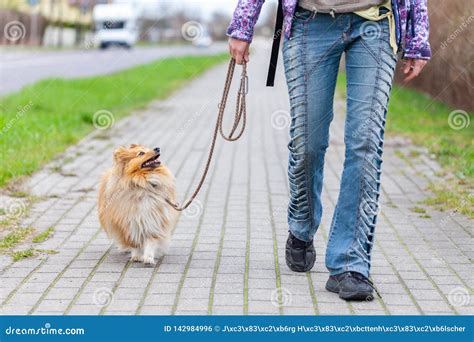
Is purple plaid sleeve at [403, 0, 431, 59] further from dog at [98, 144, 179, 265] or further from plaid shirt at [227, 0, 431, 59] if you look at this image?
dog at [98, 144, 179, 265]

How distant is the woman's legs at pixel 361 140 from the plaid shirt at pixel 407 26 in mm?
99

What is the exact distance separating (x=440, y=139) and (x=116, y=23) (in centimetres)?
3825

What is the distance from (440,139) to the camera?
10.6 metres

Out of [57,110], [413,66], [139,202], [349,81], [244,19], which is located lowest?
[57,110]

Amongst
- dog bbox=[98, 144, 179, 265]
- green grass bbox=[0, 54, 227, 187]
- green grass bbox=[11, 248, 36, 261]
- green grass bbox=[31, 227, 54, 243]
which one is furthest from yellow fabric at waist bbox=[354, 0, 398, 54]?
green grass bbox=[0, 54, 227, 187]

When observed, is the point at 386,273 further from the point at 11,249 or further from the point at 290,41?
the point at 11,249

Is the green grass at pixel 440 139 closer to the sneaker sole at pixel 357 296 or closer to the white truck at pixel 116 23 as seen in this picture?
the sneaker sole at pixel 357 296

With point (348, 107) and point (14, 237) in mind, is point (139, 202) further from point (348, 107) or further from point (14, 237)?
point (348, 107)

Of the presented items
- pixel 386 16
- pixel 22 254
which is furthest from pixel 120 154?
pixel 386 16

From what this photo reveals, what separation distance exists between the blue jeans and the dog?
1.05 metres

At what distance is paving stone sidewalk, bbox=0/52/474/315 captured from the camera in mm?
4453

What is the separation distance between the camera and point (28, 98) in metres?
14.2

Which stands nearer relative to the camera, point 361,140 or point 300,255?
point 361,140

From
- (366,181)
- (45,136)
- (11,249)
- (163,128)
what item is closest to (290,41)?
(366,181)
